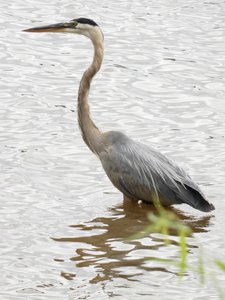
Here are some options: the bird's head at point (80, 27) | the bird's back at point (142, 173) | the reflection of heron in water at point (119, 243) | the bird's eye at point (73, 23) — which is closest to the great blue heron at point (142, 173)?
the bird's back at point (142, 173)

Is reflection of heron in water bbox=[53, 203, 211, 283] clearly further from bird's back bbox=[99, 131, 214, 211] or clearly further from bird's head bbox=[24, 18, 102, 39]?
bird's head bbox=[24, 18, 102, 39]

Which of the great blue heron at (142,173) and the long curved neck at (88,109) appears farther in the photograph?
the long curved neck at (88,109)

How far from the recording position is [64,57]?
48.5 ft

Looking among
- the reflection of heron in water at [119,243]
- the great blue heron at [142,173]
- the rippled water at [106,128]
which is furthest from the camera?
the great blue heron at [142,173]

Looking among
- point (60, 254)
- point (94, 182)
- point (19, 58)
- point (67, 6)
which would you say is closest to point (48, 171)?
point (94, 182)

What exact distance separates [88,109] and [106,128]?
195 cm

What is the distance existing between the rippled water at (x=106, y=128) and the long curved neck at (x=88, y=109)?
0.53m

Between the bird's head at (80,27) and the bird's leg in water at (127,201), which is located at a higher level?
the bird's head at (80,27)

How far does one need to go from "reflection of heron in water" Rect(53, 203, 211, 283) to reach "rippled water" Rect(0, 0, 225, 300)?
0.05 feet

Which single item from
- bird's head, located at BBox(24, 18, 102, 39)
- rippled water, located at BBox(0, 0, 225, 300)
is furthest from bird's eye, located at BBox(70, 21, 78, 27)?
rippled water, located at BBox(0, 0, 225, 300)

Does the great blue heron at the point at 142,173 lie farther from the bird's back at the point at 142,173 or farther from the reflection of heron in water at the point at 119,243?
the reflection of heron in water at the point at 119,243

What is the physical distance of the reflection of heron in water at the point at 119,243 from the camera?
26.8 feet

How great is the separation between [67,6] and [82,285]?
10.2m

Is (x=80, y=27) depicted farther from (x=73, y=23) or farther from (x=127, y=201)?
(x=127, y=201)
